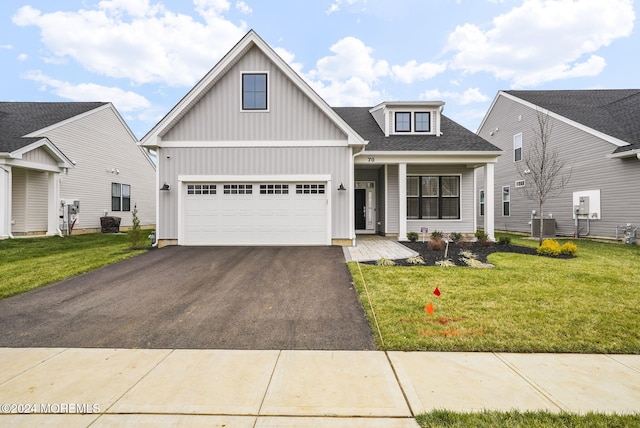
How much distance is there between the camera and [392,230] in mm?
14219

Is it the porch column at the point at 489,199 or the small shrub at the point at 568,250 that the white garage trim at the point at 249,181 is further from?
the small shrub at the point at 568,250

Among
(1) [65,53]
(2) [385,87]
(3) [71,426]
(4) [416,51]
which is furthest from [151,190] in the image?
(3) [71,426]

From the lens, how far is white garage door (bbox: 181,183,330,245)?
448 inches

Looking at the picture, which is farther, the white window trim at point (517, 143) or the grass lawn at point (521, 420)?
the white window trim at point (517, 143)

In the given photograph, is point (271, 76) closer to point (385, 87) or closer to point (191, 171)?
point (191, 171)

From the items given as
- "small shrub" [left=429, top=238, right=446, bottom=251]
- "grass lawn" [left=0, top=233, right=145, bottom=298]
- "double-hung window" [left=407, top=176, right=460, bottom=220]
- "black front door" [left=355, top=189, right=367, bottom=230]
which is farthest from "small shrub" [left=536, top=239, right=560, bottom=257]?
"grass lawn" [left=0, top=233, right=145, bottom=298]

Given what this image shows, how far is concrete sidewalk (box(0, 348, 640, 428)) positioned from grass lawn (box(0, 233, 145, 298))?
154 inches

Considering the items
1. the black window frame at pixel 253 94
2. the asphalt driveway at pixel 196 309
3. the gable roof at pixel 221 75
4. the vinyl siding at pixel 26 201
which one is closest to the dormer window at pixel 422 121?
the gable roof at pixel 221 75

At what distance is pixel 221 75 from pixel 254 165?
335 cm

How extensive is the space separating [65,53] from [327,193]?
22551 millimetres

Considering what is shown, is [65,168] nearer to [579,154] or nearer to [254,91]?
[254,91]

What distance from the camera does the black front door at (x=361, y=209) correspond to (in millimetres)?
15578

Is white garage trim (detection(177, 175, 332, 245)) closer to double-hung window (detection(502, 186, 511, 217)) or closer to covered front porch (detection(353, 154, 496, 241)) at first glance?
covered front porch (detection(353, 154, 496, 241))

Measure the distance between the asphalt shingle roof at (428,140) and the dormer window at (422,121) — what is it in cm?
53
